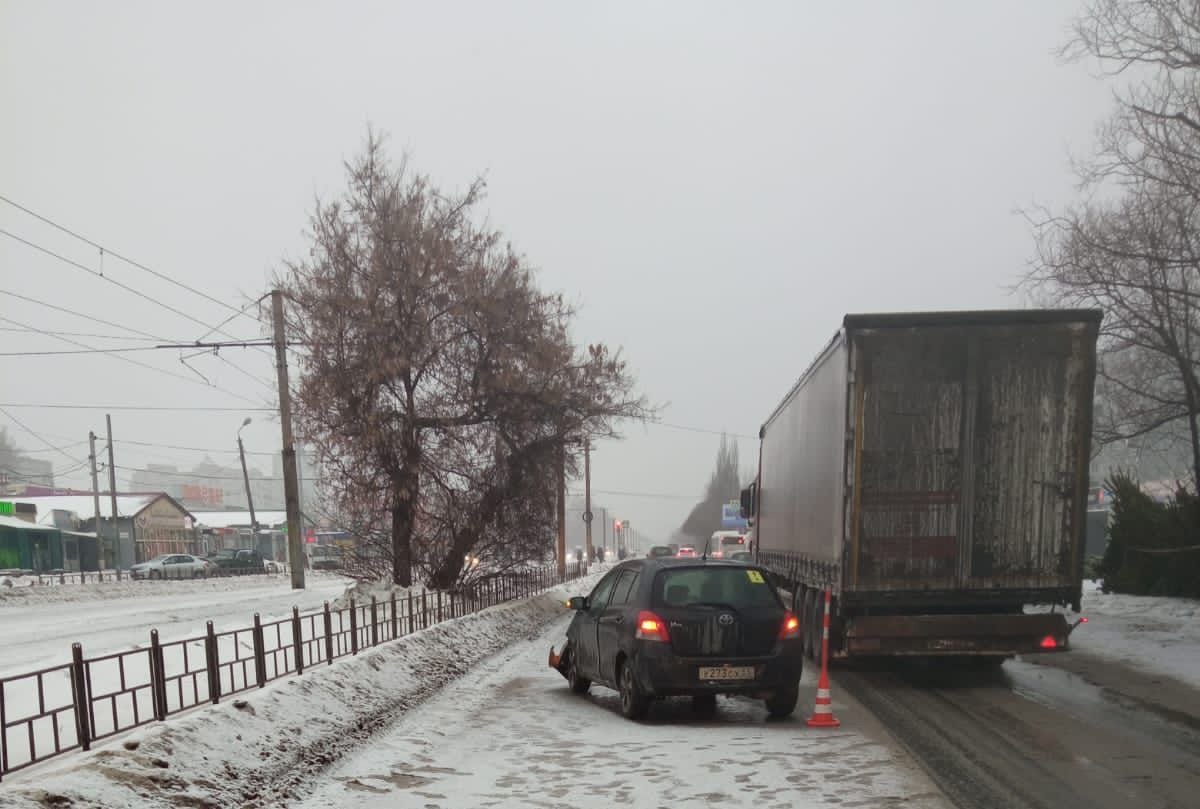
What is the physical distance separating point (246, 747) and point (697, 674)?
12.8 feet

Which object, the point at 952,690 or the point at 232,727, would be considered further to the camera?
the point at 952,690

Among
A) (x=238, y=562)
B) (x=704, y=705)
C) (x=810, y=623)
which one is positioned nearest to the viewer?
(x=704, y=705)

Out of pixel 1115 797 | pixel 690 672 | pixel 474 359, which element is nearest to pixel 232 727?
pixel 690 672

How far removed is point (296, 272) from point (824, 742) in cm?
1662

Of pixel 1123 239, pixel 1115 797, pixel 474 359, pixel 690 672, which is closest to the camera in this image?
pixel 1115 797

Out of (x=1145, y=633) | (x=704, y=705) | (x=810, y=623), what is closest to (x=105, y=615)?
(x=810, y=623)

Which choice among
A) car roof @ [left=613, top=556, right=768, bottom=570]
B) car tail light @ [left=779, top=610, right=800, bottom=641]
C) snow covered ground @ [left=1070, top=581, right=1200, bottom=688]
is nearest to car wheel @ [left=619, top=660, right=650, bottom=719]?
car roof @ [left=613, top=556, right=768, bottom=570]

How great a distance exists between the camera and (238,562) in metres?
60.9

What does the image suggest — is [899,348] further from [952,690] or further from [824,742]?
[824,742]

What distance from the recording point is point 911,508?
1094cm

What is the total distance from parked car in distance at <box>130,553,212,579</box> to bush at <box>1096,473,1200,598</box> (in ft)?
158

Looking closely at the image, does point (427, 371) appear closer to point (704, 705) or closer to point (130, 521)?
point (704, 705)

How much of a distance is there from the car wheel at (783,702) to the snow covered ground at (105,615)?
7.24 metres

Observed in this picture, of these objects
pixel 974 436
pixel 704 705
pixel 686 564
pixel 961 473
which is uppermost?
pixel 974 436
